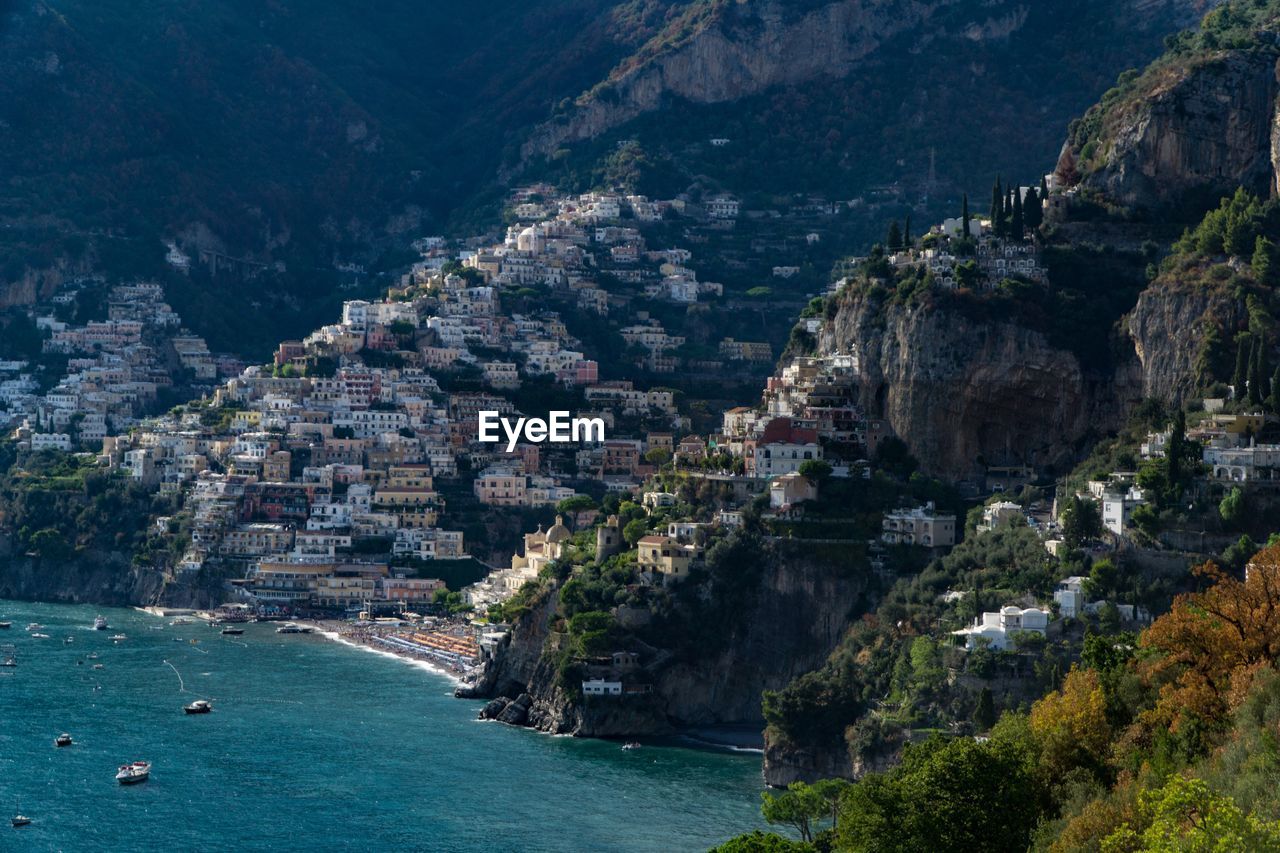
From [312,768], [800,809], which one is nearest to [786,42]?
[312,768]

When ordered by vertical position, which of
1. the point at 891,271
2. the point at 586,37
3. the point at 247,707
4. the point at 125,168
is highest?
the point at 586,37

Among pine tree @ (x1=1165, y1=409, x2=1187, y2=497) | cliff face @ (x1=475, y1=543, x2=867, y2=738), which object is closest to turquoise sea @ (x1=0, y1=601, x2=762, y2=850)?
cliff face @ (x1=475, y1=543, x2=867, y2=738)

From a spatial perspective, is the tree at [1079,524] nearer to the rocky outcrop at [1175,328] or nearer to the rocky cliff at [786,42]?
the rocky outcrop at [1175,328]

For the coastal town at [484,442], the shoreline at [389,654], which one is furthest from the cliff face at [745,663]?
the shoreline at [389,654]

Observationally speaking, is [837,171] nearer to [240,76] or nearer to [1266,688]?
[240,76]

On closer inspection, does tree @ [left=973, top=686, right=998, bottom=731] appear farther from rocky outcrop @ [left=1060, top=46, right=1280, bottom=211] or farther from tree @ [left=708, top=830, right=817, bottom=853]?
rocky outcrop @ [left=1060, top=46, right=1280, bottom=211]

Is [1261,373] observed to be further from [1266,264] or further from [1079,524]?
[1079,524]

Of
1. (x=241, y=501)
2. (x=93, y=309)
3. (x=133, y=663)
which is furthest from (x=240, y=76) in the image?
(x=133, y=663)
